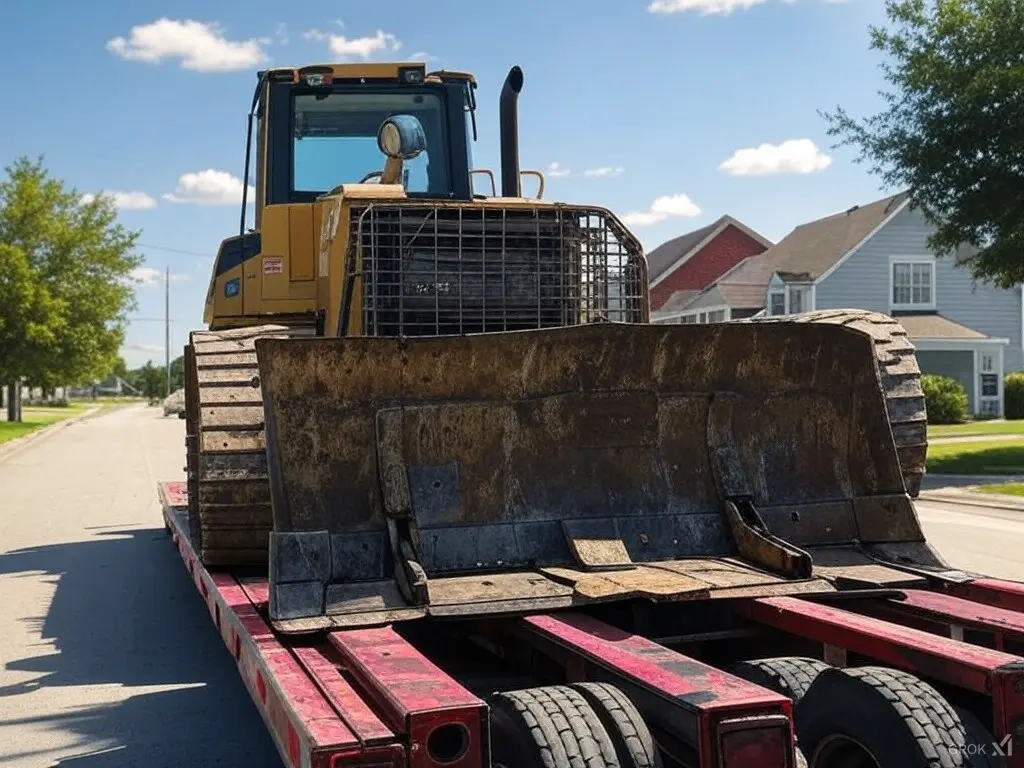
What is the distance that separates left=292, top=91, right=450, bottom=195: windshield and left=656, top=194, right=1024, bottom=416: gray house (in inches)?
1141

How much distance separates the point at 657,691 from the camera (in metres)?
3.21

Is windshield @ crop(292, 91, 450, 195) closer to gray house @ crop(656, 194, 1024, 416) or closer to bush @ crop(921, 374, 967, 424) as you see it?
bush @ crop(921, 374, 967, 424)

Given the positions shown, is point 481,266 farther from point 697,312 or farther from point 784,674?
point 697,312

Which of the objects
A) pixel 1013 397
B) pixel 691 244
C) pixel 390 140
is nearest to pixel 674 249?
pixel 691 244

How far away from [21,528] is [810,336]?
996 centimetres

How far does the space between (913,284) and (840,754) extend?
36.7 m

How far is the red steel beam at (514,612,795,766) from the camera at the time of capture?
2955 mm

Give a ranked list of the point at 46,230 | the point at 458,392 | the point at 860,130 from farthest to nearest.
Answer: the point at 46,230
the point at 860,130
the point at 458,392

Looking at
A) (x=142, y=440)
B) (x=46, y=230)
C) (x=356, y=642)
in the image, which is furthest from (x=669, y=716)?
(x=46, y=230)

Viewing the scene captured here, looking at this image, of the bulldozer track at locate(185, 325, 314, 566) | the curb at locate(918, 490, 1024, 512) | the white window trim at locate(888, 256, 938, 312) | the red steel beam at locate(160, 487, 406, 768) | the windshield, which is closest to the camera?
the red steel beam at locate(160, 487, 406, 768)

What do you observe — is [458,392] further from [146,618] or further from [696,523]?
[146,618]

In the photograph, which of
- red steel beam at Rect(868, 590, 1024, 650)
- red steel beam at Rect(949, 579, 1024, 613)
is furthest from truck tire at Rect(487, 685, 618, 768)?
red steel beam at Rect(949, 579, 1024, 613)

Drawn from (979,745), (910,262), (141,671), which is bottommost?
(141,671)

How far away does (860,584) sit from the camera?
15.2ft
